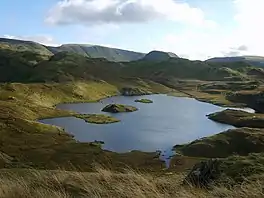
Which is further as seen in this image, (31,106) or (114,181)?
(31,106)

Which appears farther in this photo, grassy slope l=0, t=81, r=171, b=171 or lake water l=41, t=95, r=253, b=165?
lake water l=41, t=95, r=253, b=165

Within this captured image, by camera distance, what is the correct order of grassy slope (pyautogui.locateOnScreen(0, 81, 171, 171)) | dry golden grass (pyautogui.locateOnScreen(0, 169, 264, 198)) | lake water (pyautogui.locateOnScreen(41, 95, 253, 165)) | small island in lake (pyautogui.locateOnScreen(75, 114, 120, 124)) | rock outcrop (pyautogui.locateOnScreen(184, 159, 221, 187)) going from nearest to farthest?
dry golden grass (pyautogui.locateOnScreen(0, 169, 264, 198))
rock outcrop (pyautogui.locateOnScreen(184, 159, 221, 187))
grassy slope (pyautogui.locateOnScreen(0, 81, 171, 171))
lake water (pyautogui.locateOnScreen(41, 95, 253, 165))
small island in lake (pyautogui.locateOnScreen(75, 114, 120, 124))

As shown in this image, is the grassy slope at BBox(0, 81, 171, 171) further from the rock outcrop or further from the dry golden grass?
the dry golden grass

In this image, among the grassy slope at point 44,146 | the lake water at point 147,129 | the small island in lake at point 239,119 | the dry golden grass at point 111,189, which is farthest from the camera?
the small island in lake at point 239,119

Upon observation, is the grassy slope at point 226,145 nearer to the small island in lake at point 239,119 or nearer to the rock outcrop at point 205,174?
the small island in lake at point 239,119

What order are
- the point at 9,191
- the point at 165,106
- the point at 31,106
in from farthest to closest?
the point at 165,106, the point at 31,106, the point at 9,191

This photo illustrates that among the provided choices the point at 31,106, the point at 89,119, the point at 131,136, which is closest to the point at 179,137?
the point at 131,136

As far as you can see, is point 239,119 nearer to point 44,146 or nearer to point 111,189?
point 44,146

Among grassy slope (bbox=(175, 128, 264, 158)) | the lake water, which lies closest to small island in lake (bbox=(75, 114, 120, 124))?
the lake water

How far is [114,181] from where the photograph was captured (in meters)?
10.5

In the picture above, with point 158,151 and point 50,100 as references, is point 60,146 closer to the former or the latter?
point 158,151

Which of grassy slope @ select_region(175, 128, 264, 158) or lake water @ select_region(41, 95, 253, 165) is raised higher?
grassy slope @ select_region(175, 128, 264, 158)

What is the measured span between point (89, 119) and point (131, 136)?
96.5 feet

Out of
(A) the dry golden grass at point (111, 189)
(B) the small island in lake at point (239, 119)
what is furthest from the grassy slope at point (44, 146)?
(B) the small island in lake at point (239, 119)
